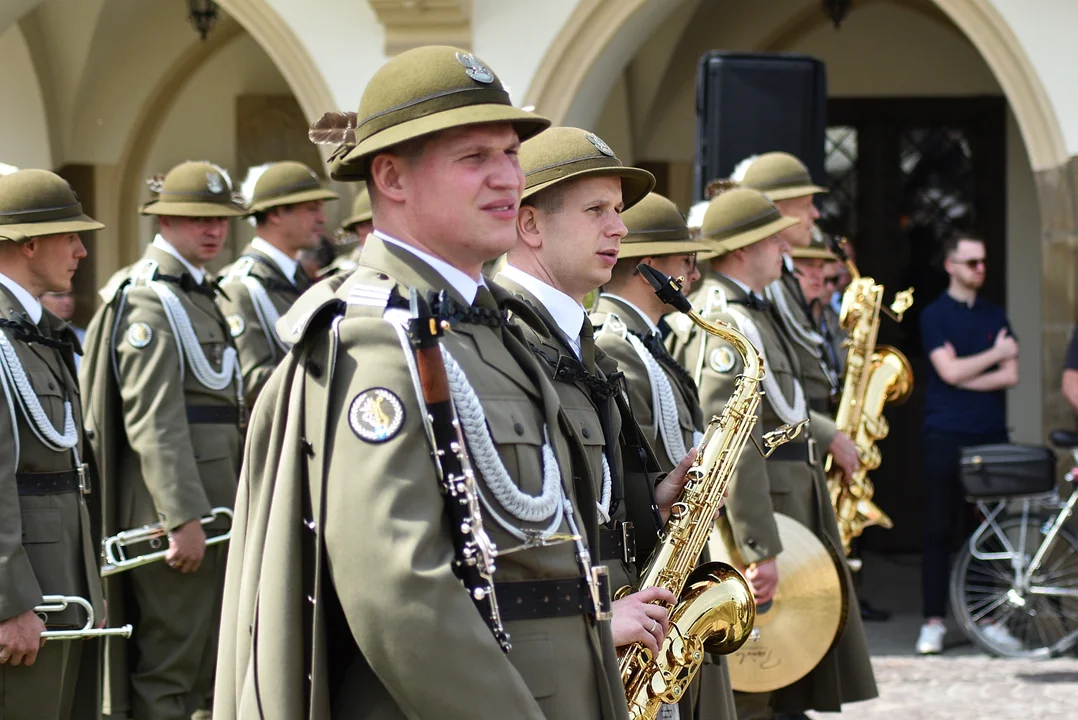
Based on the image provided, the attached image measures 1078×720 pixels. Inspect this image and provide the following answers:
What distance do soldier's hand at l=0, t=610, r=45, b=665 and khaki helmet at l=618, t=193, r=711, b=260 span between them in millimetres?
1896

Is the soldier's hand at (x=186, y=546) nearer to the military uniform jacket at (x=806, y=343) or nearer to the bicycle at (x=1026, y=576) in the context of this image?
the military uniform jacket at (x=806, y=343)

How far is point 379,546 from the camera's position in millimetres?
2389

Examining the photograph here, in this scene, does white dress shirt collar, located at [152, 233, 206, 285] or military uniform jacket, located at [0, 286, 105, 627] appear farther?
white dress shirt collar, located at [152, 233, 206, 285]

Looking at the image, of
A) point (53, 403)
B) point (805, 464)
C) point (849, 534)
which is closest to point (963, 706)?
point (849, 534)

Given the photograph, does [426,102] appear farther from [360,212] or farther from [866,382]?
[360,212]

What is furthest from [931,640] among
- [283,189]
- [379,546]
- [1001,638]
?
[379,546]

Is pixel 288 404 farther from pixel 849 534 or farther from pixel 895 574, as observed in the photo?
pixel 895 574

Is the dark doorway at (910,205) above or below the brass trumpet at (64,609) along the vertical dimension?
above

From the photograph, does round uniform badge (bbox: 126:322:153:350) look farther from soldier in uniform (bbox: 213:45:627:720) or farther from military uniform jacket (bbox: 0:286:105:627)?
soldier in uniform (bbox: 213:45:627:720)

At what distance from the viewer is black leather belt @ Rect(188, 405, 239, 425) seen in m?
6.27

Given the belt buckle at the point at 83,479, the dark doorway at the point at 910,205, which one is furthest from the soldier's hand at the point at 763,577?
the dark doorway at the point at 910,205

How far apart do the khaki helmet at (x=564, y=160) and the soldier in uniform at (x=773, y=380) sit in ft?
6.83

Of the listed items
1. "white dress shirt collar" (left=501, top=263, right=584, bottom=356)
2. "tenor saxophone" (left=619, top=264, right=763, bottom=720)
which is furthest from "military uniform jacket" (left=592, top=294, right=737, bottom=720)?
"white dress shirt collar" (left=501, top=263, right=584, bottom=356)

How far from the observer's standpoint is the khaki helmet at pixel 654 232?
477 centimetres
